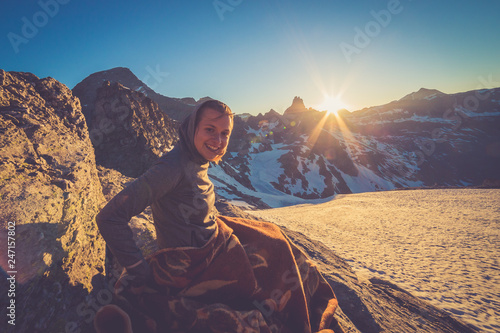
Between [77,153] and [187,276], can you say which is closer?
[187,276]

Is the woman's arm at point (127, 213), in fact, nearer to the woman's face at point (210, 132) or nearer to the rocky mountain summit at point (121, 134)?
the woman's face at point (210, 132)

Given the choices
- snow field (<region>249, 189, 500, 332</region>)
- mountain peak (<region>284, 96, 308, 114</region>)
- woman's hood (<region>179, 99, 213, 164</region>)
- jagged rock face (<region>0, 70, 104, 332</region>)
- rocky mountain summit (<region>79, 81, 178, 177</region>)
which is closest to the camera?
jagged rock face (<region>0, 70, 104, 332</region>)

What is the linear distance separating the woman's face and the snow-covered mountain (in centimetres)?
2556

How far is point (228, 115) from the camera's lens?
189cm

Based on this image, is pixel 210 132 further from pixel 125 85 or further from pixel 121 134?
pixel 125 85

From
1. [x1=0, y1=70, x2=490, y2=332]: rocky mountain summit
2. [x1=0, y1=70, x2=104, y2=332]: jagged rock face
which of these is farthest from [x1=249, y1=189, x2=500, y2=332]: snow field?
[x1=0, y1=70, x2=104, y2=332]: jagged rock face

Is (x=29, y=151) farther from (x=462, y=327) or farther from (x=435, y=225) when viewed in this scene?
(x=435, y=225)

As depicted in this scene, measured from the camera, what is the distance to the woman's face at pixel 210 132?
177 centimetres

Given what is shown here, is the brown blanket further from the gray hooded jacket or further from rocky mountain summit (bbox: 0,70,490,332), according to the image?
rocky mountain summit (bbox: 0,70,490,332)

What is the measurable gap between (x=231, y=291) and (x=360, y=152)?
7995cm

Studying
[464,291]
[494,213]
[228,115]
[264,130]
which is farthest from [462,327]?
[264,130]

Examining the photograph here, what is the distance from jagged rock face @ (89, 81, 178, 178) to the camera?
25.8 ft

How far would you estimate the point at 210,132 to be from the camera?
181cm

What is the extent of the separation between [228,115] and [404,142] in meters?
112
